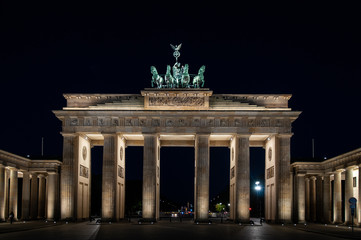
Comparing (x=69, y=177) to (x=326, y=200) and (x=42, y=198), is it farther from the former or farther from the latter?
(x=326, y=200)

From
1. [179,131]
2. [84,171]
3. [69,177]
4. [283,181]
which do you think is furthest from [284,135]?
[69,177]

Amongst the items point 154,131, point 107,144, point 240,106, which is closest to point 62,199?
point 107,144

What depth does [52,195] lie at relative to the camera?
64.9 meters

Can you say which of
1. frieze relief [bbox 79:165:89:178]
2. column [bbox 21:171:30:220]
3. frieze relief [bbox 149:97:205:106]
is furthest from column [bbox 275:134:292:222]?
column [bbox 21:171:30:220]

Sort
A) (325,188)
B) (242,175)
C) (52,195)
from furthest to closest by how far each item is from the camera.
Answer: (325,188) < (52,195) < (242,175)

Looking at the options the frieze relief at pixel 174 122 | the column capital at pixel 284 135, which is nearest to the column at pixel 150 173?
the frieze relief at pixel 174 122

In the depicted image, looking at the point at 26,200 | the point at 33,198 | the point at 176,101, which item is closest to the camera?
the point at 176,101

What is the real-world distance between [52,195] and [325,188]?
3578 cm

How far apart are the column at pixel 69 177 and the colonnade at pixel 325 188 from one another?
90.6 ft

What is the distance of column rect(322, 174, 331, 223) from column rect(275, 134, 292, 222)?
25.7ft

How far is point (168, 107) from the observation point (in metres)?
62.5

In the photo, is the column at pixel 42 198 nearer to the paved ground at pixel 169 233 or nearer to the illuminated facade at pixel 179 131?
the illuminated facade at pixel 179 131

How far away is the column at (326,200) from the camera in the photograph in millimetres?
65438

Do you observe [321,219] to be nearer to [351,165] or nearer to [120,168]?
[351,165]
